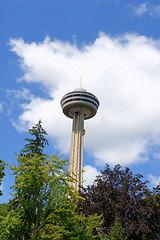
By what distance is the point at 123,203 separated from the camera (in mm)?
27875

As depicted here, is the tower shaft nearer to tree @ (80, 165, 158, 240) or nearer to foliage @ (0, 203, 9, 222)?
foliage @ (0, 203, 9, 222)

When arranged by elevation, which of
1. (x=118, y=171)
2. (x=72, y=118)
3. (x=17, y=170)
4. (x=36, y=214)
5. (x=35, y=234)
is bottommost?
Result: (x=35, y=234)

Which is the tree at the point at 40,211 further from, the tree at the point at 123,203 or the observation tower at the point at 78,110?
the observation tower at the point at 78,110

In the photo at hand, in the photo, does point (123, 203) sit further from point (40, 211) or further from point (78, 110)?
point (78, 110)

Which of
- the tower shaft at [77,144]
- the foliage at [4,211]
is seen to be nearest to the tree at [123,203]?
the foliage at [4,211]

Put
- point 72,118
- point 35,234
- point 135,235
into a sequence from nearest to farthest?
point 35,234
point 135,235
point 72,118

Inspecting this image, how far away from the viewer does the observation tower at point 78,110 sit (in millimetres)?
87938

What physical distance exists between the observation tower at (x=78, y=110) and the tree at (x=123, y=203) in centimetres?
5444

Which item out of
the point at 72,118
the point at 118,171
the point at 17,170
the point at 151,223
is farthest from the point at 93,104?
the point at 17,170

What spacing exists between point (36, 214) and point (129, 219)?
16060 mm

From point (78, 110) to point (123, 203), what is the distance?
66943 millimetres

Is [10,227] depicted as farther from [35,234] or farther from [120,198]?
[120,198]

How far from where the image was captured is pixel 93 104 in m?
92.2

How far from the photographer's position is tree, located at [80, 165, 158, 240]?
27.2m
